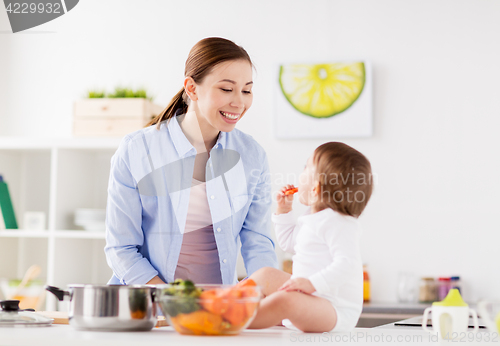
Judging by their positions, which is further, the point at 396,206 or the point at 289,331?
A: the point at 396,206

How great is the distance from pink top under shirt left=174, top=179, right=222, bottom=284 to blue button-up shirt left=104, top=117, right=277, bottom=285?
0.03 meters

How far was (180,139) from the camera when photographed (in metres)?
1.72

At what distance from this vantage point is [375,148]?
317 centimetres

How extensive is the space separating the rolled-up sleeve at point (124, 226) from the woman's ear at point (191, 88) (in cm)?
26

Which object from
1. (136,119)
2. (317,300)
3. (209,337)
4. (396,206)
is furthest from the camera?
(396,206)

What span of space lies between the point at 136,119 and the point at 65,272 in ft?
3.07

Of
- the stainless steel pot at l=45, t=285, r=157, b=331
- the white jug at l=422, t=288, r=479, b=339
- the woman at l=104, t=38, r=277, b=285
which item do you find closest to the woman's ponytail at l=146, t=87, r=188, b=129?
the woman at l=104, t=38, r=277, b=285

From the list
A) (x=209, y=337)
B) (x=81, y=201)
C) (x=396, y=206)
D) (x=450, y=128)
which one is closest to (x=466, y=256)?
(x=396, y=206)

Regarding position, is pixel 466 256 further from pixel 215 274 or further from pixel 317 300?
pixel 317 300

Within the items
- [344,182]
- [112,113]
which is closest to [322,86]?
[112,113]

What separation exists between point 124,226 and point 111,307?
700 mm

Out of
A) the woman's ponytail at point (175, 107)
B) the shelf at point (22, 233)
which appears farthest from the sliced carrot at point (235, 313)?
the shelf at point (22, 233)

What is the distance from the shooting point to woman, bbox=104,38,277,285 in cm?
161

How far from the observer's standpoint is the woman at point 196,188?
63.2 inches
